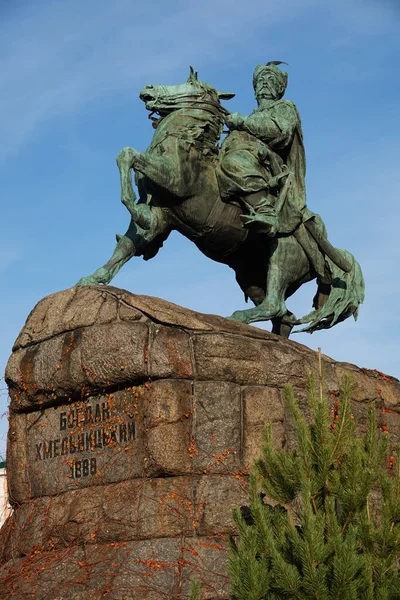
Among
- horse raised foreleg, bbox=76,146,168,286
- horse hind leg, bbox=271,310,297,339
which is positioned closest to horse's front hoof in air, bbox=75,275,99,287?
horse raised foreleg, bbox=76,146,168,286

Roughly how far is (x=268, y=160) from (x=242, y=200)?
1.98ft

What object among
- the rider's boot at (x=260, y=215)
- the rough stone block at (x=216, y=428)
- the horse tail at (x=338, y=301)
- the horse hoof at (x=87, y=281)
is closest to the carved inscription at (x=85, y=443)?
the rough stone block at (x=216, y=428)

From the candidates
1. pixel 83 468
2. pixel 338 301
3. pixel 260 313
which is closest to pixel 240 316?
pixel 260 313

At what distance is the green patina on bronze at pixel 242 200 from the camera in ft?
29.3

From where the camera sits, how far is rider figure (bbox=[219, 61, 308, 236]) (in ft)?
30.5

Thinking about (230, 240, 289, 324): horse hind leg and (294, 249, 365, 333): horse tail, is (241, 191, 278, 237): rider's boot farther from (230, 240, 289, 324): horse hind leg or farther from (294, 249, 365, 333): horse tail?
(294, 249, 365, 333): horse tail

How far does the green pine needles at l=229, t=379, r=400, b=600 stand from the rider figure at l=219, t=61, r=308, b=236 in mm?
3652

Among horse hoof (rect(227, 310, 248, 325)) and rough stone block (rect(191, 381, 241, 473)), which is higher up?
horse hoof (rect(227, 310, 248, 325))

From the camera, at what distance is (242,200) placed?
30.6 feet

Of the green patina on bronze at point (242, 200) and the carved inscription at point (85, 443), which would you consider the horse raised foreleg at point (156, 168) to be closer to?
the green patina on bronze at point (242, 200)

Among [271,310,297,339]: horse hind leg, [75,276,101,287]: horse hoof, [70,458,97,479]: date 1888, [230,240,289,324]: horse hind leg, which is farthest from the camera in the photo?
[271,310,297,339]: horse hind leg

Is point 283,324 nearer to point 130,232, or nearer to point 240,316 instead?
point 240,316

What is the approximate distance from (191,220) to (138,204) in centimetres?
50

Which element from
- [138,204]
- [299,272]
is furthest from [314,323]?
[138,204]
